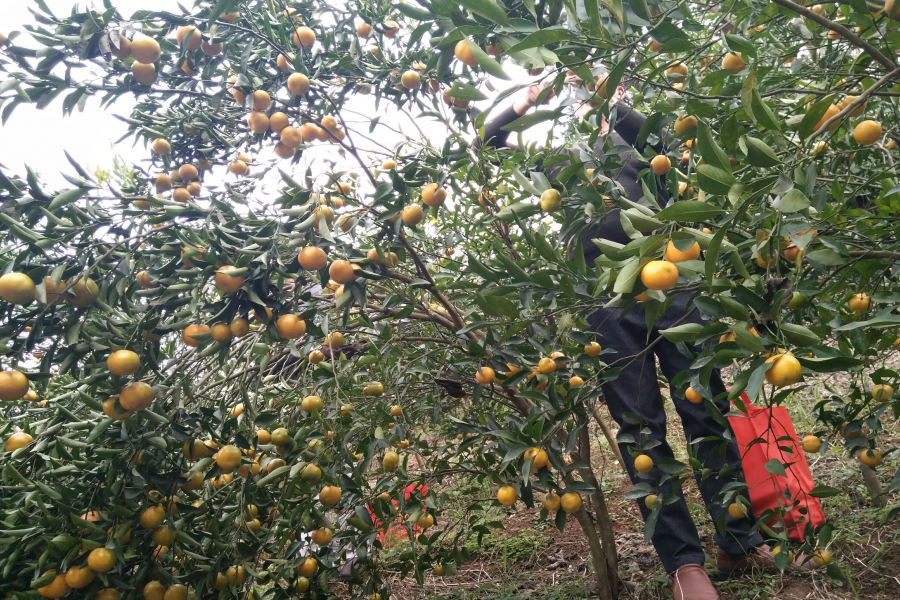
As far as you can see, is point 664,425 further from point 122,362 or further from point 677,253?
point 122,362

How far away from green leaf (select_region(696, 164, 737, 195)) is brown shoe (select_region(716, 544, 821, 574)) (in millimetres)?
1556

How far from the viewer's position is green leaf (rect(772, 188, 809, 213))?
70 cm

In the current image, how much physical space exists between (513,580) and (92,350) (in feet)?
6.26

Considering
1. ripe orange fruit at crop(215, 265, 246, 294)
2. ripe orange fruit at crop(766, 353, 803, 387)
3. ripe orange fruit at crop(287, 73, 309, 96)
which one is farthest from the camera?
ripe orange fruit at crop(287, 73, 309, 96)

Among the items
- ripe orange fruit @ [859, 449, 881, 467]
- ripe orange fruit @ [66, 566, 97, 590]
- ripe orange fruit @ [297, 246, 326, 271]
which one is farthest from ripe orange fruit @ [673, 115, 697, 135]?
ripe orange fruit @ [66, 566, 97, 590]

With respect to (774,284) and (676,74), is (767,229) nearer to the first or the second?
(774,284)

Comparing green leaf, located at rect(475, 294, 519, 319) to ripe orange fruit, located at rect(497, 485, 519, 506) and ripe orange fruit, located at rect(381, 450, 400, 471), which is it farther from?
ripe orange fruit, located at rect(381, 450, 400, 471)

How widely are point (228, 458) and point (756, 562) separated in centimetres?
173

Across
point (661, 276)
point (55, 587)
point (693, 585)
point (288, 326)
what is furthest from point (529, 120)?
point (693, 585)

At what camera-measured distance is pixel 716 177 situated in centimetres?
72

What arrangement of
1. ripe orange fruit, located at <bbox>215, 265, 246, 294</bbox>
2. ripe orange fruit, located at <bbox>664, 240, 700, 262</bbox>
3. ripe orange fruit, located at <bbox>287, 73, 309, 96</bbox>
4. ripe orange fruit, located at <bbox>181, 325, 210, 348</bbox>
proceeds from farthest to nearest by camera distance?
1. ripe orange fruit, located at <bbox>287, 73, 309, 96</bbox>
2. ripe orange fruit, located at <bbox>181, 325, 210, 348</bbox>
3. ripe orange fruit, located at <bbox>215, 265, 246, 294</bbox>
4. ripe orange fruit, located at <bbox>664, 240, 700, 262</bbox>

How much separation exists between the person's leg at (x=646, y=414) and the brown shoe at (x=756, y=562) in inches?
8.2

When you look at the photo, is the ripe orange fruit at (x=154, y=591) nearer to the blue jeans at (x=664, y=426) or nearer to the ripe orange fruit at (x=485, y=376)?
the ripe orange fruit at (x=485, y=376)

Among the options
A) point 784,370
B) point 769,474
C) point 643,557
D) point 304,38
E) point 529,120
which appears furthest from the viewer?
point 643,557
